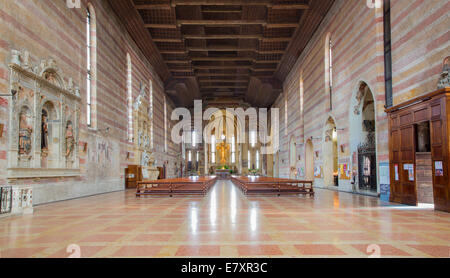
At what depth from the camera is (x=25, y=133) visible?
999 cm

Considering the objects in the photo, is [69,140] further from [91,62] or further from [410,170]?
[410,170]

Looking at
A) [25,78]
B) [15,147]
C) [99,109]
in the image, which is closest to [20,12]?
[25,78]

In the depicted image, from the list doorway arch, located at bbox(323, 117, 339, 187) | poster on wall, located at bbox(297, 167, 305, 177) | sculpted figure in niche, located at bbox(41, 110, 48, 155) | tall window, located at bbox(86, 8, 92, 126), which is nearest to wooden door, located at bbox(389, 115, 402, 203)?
doorway arch, located at bbox(323, 117, 339, 187)

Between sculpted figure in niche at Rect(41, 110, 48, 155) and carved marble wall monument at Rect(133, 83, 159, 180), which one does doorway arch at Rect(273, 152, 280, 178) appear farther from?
sculpted figure in niche at Rect(41, 110, 48, 155)

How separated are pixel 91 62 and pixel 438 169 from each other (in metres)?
14.5

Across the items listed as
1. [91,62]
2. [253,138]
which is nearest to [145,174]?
[91,62]

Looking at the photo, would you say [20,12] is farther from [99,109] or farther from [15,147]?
[99,109]

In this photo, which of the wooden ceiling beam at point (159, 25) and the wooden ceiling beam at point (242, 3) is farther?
the wooden ceiling beam at point (159, 25)

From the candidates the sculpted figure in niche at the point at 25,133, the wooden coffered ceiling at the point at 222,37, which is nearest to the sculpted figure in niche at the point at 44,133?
the sculpted figure in niche at the point at 25,133

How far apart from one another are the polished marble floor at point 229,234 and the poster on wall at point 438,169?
3.31 ft

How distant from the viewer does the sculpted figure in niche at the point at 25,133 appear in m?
9.80

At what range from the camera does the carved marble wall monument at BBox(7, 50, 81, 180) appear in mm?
9500

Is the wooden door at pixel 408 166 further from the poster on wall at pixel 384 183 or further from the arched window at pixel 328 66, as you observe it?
the arched window at pixel 328 66

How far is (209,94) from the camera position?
4166cm
